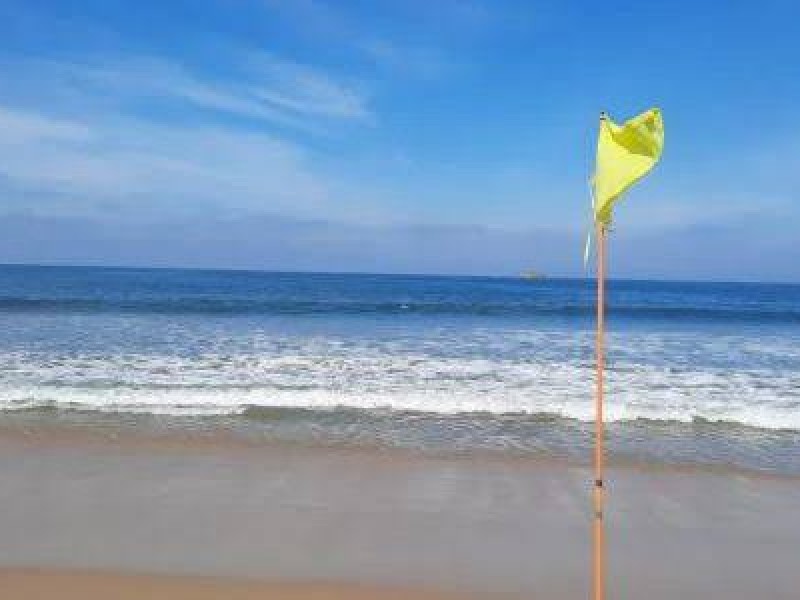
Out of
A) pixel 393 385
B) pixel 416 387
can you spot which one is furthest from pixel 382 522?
pixel 393 385

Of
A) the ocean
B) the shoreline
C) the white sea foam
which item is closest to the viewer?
the shoreline

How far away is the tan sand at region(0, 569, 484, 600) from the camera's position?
4555 mm

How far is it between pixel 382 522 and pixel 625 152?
13.2ft

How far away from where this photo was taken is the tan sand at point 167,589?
14.9 feet

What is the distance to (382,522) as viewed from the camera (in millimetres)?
6078

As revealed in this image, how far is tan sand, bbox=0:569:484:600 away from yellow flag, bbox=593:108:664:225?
9.52 feet

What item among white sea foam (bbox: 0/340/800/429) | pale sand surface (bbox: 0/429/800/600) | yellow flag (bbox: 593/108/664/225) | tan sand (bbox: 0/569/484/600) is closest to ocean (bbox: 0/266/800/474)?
white sea foam (bbox: 0/340/800/429)

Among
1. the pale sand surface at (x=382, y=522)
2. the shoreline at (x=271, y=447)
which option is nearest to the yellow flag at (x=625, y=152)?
the pale sand surface at (x=382, y=522)

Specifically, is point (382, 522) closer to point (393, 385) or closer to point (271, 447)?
point (271, 447)

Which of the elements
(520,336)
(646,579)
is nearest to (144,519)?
(646,579)

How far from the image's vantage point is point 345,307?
1660 inches

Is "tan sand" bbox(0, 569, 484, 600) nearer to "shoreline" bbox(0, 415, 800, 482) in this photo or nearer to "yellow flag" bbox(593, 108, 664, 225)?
"yellow flag" bbox(593, 108, 664, 225)

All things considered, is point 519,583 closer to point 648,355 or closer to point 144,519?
point 144,519

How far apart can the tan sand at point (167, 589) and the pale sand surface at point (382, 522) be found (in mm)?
23
